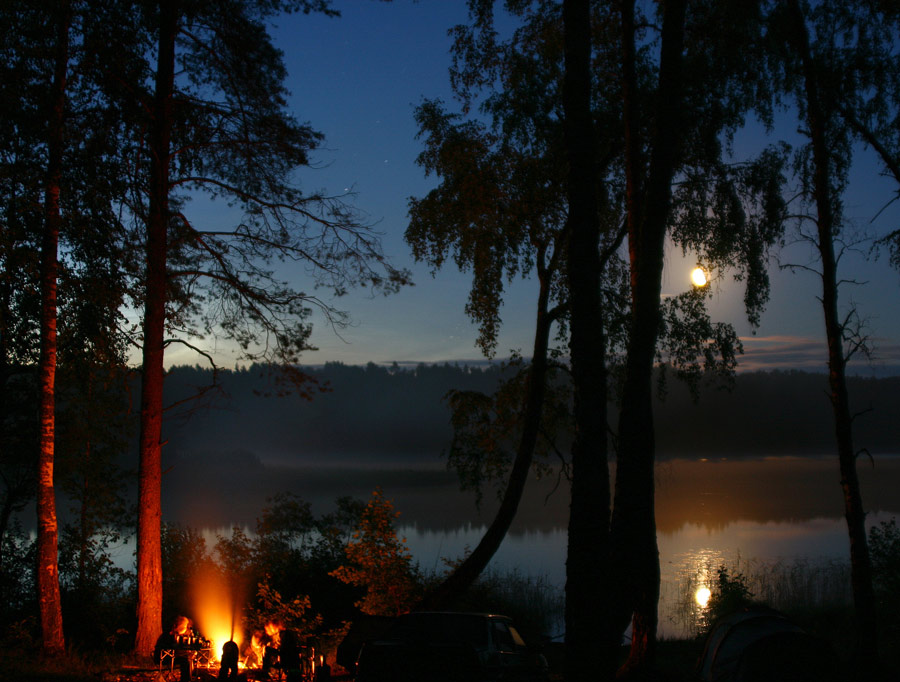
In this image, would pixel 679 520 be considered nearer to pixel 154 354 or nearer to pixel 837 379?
pixel 837 379

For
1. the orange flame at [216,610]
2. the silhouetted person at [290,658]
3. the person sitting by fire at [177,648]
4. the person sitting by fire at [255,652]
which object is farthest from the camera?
the orange flame at [216,610]

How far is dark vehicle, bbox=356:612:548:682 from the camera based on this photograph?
6.67m

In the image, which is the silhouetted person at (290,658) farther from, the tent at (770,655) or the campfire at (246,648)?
the tent at (770,655)

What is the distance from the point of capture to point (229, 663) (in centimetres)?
949

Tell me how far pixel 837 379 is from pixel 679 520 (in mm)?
38107

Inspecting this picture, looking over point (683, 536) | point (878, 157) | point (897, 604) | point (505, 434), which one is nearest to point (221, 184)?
point (505, 434)

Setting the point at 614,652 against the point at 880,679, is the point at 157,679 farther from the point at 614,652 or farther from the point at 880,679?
the point at 880,679

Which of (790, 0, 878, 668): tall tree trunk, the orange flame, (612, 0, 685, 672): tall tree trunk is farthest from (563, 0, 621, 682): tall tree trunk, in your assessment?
(790, 0, 878, 668): tall tree trunk

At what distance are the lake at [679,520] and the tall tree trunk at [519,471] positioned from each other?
1.06m

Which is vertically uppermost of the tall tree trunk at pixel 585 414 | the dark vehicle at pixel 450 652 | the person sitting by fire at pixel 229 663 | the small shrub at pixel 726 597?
the tall tree trunk at pixel 585 414

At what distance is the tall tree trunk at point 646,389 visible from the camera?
9500 millimetres

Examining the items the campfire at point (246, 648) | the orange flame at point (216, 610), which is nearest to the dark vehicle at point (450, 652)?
the campfire at point (246, 648)

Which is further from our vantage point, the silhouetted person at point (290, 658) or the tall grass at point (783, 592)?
the tall grass at point (783, 592)

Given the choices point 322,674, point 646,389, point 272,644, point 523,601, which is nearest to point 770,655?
point 646,389
